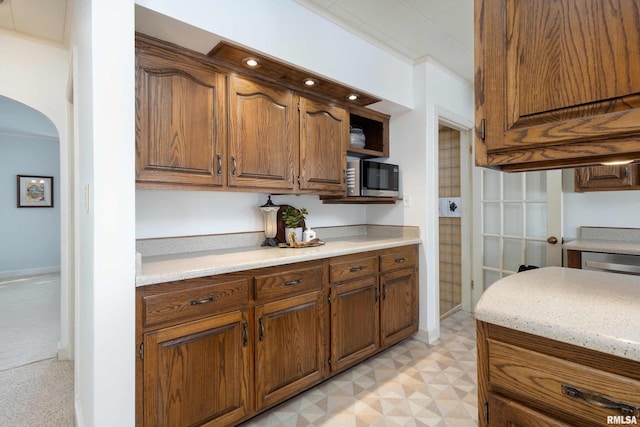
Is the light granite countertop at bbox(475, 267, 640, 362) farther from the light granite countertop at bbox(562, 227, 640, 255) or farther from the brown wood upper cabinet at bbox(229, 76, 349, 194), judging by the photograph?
the brown wood upper cabinet at bbox(229, 76, 349, 194)

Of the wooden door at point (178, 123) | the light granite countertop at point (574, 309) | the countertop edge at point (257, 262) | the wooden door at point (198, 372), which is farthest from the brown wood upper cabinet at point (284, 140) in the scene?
Answer: the light granite countertop at point (574, 309)

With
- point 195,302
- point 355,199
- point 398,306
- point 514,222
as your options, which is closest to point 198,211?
point 195,302

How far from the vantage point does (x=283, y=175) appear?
214cm

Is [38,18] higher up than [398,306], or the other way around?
[38,18]

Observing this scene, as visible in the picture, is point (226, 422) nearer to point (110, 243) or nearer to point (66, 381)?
point (110, 243)

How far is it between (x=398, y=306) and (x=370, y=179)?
1.08 meters

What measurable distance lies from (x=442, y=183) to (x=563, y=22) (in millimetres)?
3014

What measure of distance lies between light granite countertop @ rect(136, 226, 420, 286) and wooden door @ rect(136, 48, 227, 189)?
0.43 metres

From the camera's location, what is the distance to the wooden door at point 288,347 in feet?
5.62

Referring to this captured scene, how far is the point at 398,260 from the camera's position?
2.57m

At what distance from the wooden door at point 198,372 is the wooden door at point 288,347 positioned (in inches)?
3.6

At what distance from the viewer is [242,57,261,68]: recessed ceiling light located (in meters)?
1.84

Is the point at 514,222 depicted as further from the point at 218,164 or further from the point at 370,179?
the point at 218,164

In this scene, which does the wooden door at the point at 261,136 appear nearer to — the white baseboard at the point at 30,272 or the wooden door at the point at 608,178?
the wooden door at the point at 608,178
